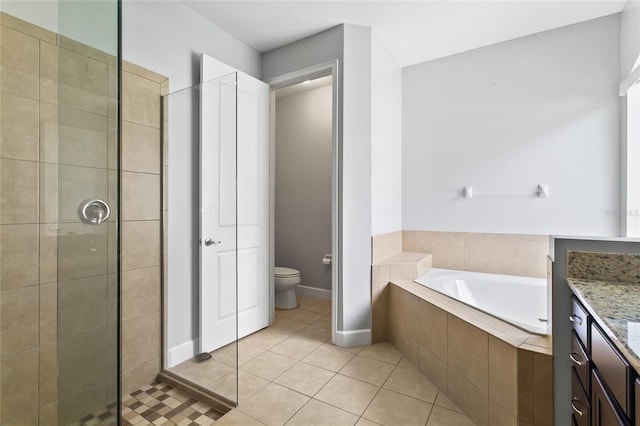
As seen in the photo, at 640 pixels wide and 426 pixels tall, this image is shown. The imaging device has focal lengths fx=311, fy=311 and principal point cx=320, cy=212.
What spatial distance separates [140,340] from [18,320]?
720mm

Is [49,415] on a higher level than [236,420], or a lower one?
higher

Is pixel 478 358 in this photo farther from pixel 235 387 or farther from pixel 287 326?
pixel 287 326

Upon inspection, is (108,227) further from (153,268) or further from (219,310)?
(219,310)

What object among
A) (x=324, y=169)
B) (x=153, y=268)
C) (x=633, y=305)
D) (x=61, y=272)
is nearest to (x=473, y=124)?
(x=324, y=169)

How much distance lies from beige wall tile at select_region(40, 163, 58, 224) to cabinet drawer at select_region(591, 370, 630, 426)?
5.92 feet

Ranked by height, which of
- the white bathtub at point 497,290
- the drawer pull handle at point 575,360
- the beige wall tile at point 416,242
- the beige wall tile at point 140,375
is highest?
the beige wall tile at point 416,242

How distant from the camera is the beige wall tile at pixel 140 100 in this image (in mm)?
1851

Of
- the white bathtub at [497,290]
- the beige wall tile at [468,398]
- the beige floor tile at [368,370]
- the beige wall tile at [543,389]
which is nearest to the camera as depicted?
the beige wall tile at [543,389]

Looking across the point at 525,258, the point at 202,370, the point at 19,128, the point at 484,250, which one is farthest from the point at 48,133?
the point at 525,258

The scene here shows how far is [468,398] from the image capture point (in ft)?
5.32

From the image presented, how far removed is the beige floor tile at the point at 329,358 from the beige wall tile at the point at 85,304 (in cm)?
154

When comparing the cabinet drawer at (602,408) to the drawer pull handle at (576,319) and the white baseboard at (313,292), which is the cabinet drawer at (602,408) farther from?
the white baseboard at (313,292)

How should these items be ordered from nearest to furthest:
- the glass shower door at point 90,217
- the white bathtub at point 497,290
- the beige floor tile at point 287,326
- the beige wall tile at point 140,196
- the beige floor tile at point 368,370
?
1. the glass shower door at point 90,217
2. the beige wall tile at point 140,196
3. the beige floor tile at point 368,370
4. the white bathtub at point 497,290
5. the beige floor tile at point 287,326

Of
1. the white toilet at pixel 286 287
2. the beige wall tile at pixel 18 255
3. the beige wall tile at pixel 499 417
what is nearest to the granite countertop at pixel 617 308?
the beige wall tile at pixel 499 417
